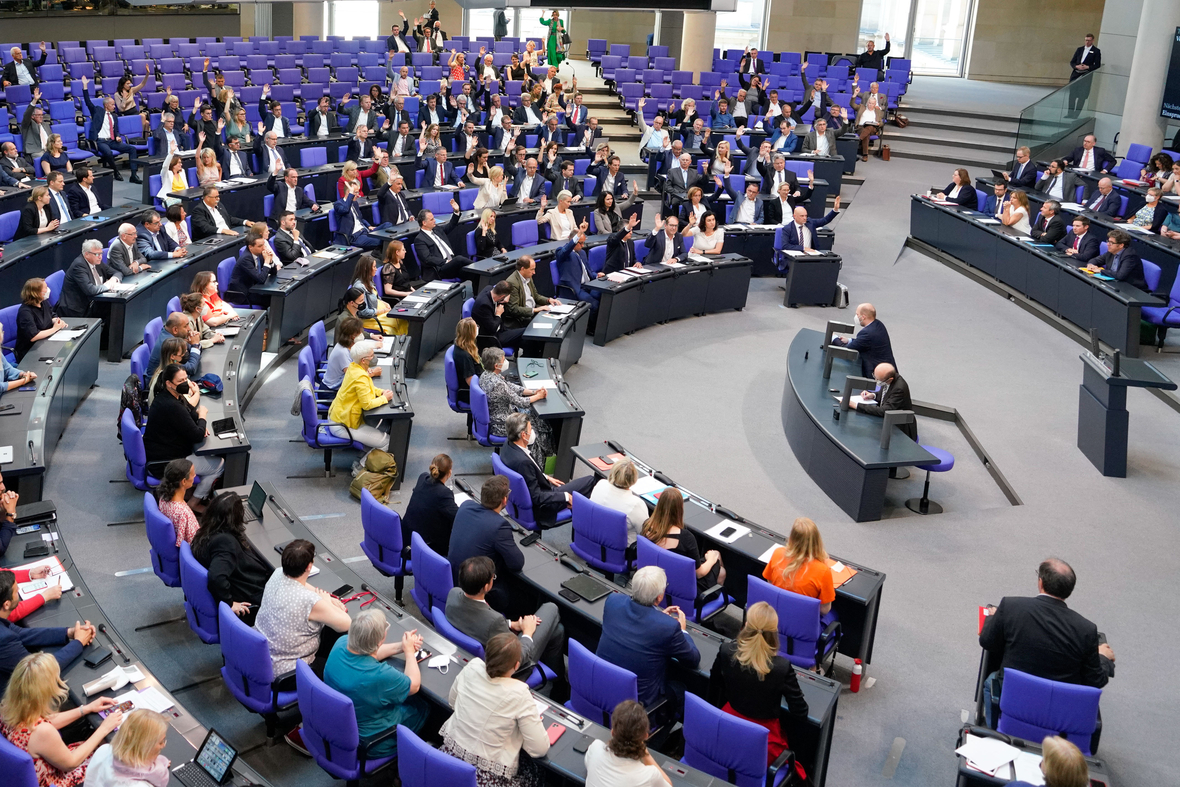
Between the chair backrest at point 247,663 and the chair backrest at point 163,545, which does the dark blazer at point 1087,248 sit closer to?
the chair backrest at point 163,545

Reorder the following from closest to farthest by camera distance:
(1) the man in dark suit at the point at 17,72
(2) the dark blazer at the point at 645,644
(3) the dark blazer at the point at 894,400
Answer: (2) the dark blazer at the point at 645,644 < (3) the dark blazer at the point at 894,400 < (1) the man in dark suit at the point at 17,72

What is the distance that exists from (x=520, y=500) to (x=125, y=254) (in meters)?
5.49

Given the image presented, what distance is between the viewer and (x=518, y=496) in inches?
280

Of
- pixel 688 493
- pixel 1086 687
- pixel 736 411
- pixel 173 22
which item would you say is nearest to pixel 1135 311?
pixel 736 411

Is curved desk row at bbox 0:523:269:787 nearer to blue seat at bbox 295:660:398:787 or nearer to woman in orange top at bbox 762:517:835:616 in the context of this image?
blue seat at bbox 295:660:398:787

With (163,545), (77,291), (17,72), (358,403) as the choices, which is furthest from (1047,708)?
(17,72)

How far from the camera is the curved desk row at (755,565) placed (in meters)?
6.25

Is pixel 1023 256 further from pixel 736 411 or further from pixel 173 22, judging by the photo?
pixel 173 22

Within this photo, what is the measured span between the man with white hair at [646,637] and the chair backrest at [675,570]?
0.79m

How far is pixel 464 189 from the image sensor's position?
14.5m

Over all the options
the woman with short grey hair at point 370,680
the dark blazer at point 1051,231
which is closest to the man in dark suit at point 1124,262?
the dark blazer at point 1051,231

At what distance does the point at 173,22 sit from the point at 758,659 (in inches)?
1061

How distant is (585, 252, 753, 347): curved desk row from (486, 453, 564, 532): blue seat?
493cm

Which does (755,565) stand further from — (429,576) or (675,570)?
(429,576)
